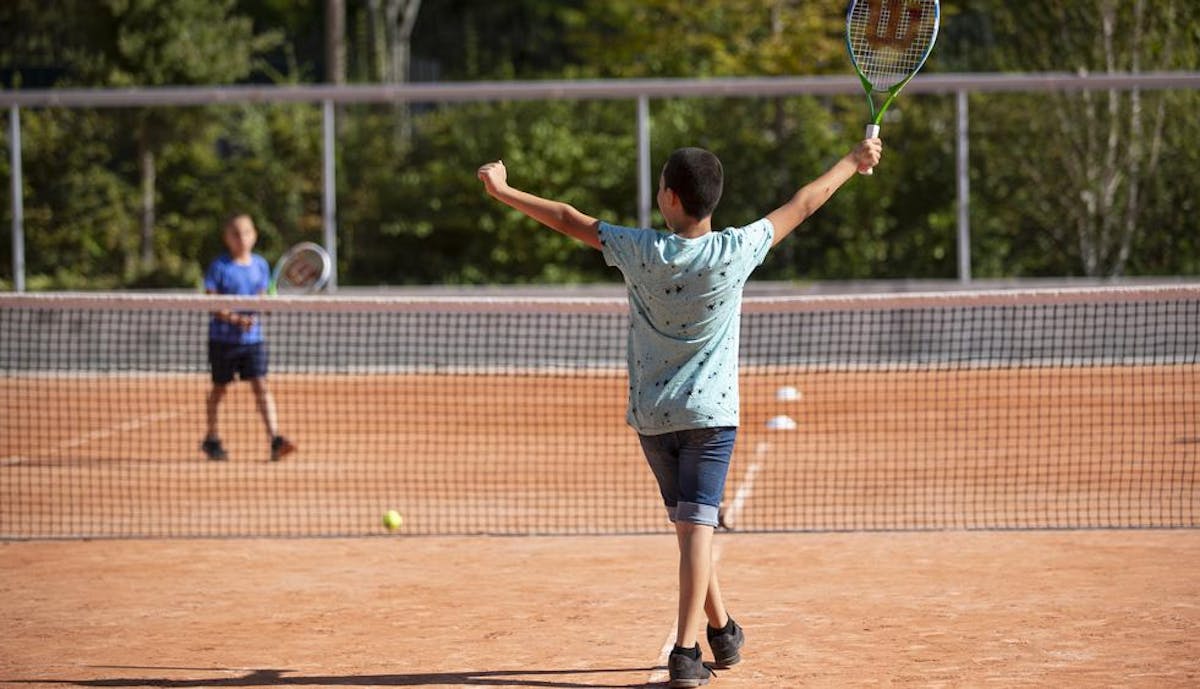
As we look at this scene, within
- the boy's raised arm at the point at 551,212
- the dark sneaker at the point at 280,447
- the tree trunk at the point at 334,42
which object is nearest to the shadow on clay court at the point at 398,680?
the boy's raised arm at the point at 551,212

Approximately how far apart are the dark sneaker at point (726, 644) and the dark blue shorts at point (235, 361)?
616cm

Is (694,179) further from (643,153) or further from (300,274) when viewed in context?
(643,153)

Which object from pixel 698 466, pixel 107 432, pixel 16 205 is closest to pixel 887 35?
pixel 698 466

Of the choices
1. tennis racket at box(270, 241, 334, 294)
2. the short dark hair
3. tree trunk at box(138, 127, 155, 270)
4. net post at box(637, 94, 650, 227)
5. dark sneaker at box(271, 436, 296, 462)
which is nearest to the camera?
the short dark hair

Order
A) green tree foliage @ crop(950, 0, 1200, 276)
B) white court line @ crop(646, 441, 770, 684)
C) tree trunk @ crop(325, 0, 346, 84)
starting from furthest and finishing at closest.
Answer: tree trunk @ crop(325, 0, 346, 84) → green tree foliage @ crop(950, 0, 1200, 276) → white court line @ crop(646, 441, 770, 684)

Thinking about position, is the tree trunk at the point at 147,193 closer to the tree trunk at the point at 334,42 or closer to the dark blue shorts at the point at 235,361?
the tree trunk at the point at 334,42

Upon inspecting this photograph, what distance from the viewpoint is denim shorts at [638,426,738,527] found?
495 centimetres

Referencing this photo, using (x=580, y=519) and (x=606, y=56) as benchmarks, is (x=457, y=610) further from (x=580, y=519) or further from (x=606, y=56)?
(x=606, y=56)

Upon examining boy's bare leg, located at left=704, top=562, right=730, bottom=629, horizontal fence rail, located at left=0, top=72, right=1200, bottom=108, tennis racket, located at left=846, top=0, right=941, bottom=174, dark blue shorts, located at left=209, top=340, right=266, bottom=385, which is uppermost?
horizontal fence rail, located at left=0, top=72, right=1200, bottom=108

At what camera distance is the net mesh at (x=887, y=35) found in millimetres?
5984

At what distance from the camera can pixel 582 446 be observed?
38.4 feet

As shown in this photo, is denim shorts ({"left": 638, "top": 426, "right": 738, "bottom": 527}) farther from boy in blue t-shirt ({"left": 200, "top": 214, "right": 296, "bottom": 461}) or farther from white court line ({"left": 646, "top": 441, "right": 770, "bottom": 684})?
boy in blue t-shirt ({"left": 200, "top": 214, "right": 296, "bottom": 461})

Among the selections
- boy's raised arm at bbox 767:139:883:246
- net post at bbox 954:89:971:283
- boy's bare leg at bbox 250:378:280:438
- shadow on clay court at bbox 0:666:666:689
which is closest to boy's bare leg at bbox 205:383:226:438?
boy's bare leg at bbox 250:378:280:438

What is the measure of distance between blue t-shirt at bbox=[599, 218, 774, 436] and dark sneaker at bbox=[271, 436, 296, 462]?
6.15 meters
